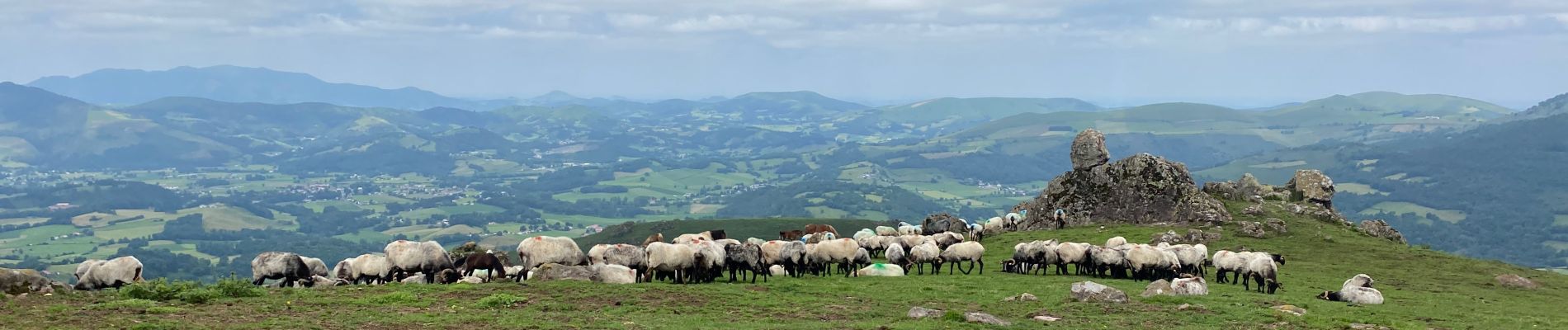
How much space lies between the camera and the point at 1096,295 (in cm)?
3097

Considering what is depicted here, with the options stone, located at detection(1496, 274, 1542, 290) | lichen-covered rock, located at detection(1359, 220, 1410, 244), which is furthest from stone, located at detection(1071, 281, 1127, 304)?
lichen-covered rock, located at detection(1359, 220, 1410, 244)

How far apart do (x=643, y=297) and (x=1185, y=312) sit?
14.6 meters

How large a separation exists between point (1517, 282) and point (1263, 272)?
574 inches

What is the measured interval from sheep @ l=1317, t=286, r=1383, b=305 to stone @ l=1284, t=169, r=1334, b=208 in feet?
127

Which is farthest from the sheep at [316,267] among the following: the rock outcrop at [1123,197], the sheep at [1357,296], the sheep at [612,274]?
the rock outcrop at [1123,197]

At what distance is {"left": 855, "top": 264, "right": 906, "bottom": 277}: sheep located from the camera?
41.5 meters

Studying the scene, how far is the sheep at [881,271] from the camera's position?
4147cm

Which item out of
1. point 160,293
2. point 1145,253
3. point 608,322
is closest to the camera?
point 608,322

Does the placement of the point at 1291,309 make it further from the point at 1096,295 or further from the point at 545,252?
the point at 545,252

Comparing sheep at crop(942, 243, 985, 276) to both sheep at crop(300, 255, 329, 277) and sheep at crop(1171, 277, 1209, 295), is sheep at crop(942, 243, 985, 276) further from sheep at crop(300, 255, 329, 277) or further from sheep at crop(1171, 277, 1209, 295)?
sheep at crop(300, 255, 329, 277)

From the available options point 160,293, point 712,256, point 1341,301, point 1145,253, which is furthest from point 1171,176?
point 160,293

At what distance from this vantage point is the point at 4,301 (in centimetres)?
2638

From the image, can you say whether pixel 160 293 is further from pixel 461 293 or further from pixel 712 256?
pixel 712 256

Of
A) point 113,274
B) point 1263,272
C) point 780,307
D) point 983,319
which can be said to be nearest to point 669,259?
point 780,307
